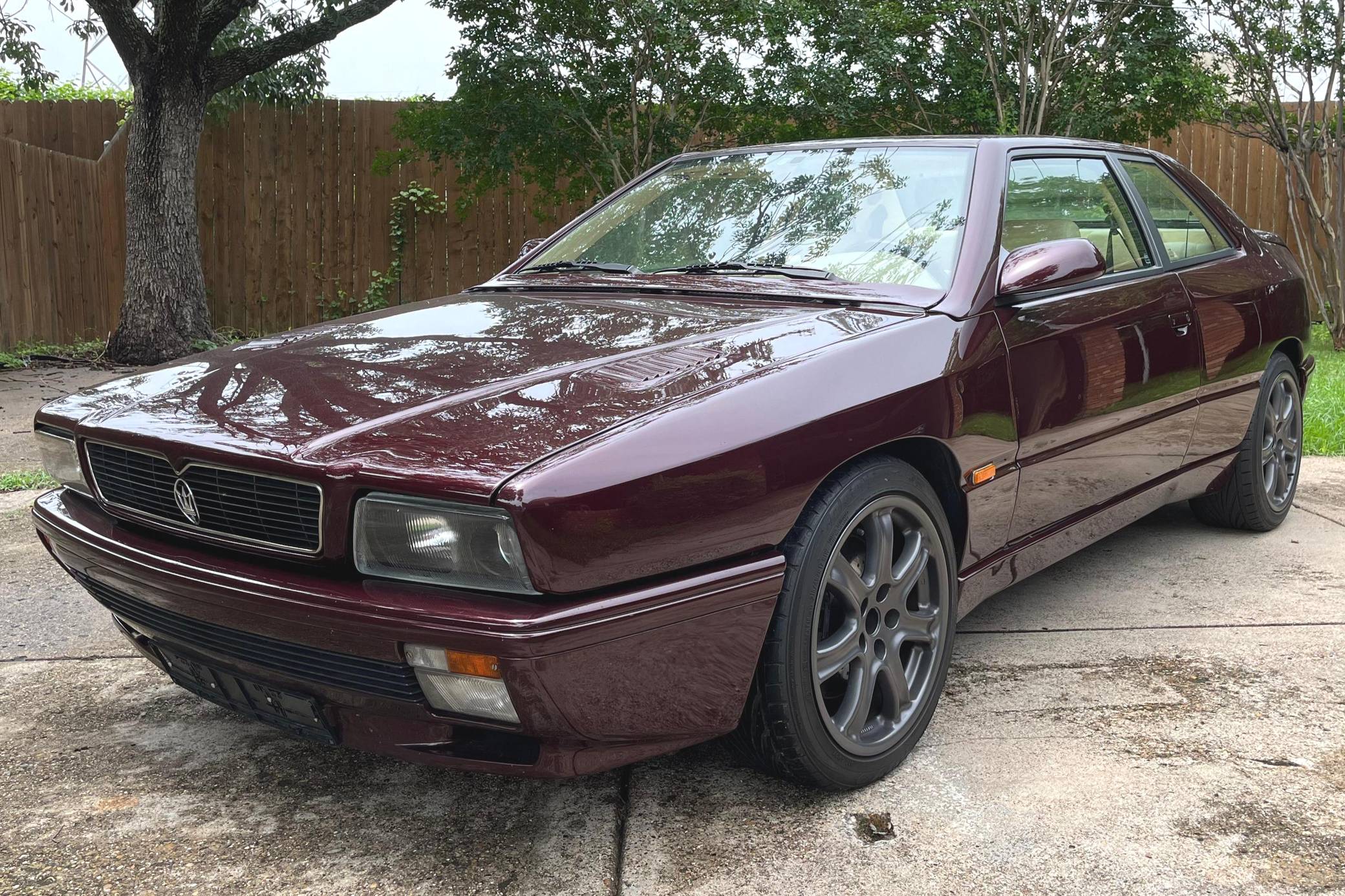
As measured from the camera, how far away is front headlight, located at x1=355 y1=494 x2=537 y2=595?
79.4 inches

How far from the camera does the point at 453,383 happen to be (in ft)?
8.11

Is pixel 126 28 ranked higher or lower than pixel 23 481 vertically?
higher

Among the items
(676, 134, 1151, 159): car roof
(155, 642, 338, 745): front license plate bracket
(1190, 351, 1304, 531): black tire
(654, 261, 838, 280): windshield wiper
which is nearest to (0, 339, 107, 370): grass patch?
(676, 134, 1151, 159): car roof

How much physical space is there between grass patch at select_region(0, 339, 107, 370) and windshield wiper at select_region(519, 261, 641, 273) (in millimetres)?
7023

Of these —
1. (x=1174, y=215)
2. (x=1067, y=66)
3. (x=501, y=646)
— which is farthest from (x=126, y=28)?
(x=501, y=646)

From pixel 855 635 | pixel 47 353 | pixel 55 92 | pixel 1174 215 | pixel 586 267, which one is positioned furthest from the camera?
pixel 55 92

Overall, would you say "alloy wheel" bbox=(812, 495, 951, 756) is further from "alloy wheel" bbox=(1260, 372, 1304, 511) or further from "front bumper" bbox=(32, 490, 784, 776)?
"alloy wheel" bbox=(1260, 372, 1304, 511)

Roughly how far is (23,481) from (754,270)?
4090 millimetres

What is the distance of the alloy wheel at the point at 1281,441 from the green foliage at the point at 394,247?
8.34m

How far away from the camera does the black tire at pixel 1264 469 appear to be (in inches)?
175

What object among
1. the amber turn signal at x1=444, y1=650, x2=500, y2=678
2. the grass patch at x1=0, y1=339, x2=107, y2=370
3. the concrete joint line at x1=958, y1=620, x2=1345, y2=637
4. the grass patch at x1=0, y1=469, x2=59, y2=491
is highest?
the amber turn signal at x1=444, y1=650, x2=500, y2=678

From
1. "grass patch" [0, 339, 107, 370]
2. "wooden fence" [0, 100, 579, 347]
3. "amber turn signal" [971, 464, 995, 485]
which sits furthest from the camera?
"wooden fence" [0, 100, 579, 347]

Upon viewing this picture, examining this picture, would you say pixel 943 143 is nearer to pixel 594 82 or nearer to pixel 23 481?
pixel 23 481

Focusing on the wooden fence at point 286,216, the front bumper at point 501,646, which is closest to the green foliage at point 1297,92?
the wooden fence at point 286,216
